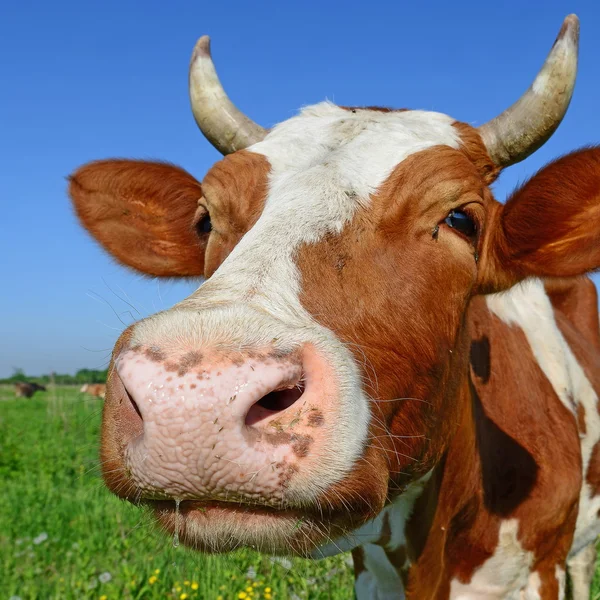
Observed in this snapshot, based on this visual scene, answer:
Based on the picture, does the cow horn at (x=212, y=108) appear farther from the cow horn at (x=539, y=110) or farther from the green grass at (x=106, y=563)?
the green grass at (x=106, y=563)

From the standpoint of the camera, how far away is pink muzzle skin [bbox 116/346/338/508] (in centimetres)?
173

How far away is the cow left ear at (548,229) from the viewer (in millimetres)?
3090

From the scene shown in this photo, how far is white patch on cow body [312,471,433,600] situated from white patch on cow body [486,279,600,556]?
137cm

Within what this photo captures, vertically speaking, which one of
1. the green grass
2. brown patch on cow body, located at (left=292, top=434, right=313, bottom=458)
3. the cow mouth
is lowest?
the green grass

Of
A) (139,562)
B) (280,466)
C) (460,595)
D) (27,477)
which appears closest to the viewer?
(280,466)

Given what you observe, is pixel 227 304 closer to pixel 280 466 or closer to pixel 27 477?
pixel 280 466

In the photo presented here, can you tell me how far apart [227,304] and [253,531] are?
0.63m

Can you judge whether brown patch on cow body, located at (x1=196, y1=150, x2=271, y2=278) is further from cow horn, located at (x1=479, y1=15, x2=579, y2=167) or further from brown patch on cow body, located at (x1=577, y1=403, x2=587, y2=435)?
brown patch on cow body, located at (x1=577, y1=403, x2=587, y2=435)

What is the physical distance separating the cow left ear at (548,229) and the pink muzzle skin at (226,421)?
61.7 inches

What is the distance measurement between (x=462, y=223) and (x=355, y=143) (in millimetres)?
555

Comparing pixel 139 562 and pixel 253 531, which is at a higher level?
pixel 253 531

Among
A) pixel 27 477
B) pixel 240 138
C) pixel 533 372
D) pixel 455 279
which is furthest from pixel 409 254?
pixel 27 477

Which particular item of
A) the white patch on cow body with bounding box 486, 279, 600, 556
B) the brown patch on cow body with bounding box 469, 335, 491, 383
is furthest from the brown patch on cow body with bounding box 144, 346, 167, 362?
the white patch on cow body with bounding box 486, 279, 600, 556

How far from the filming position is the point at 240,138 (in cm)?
370
